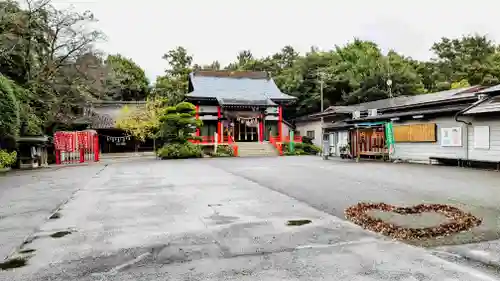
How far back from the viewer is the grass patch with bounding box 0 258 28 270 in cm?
366

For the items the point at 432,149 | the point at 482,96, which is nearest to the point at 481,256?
the point at 482,96

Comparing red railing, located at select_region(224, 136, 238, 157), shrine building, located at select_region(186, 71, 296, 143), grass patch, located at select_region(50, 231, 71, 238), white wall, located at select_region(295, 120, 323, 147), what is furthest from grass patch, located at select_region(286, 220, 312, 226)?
white wall, located at select_region(295, 120, 323, 147)

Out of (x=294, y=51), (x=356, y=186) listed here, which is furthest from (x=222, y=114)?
(x=294, y=51)

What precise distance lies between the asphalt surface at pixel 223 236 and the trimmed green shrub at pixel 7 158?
380 inches

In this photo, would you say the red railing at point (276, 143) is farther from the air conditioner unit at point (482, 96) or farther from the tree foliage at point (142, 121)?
the air conditioner unit at point (482, 96)

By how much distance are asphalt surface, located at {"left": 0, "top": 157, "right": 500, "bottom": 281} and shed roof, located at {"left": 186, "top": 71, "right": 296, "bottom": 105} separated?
2080cm

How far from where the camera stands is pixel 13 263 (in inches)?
149

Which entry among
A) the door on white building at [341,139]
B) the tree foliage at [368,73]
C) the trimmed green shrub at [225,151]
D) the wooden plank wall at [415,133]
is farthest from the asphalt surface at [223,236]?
the tree foliage at [368,73]

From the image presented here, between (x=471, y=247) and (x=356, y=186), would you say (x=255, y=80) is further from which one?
(x=471, y=247)

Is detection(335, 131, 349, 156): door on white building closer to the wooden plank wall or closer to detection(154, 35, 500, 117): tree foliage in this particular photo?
the wooden plank wall

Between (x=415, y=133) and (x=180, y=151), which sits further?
(x=180, y=151)

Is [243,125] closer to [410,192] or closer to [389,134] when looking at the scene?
[389,134]

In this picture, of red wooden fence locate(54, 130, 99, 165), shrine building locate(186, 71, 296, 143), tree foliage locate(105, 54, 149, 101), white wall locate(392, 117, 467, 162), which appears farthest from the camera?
tree foliage locate(105, 54, 149, 101)

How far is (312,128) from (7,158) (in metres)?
22.2
